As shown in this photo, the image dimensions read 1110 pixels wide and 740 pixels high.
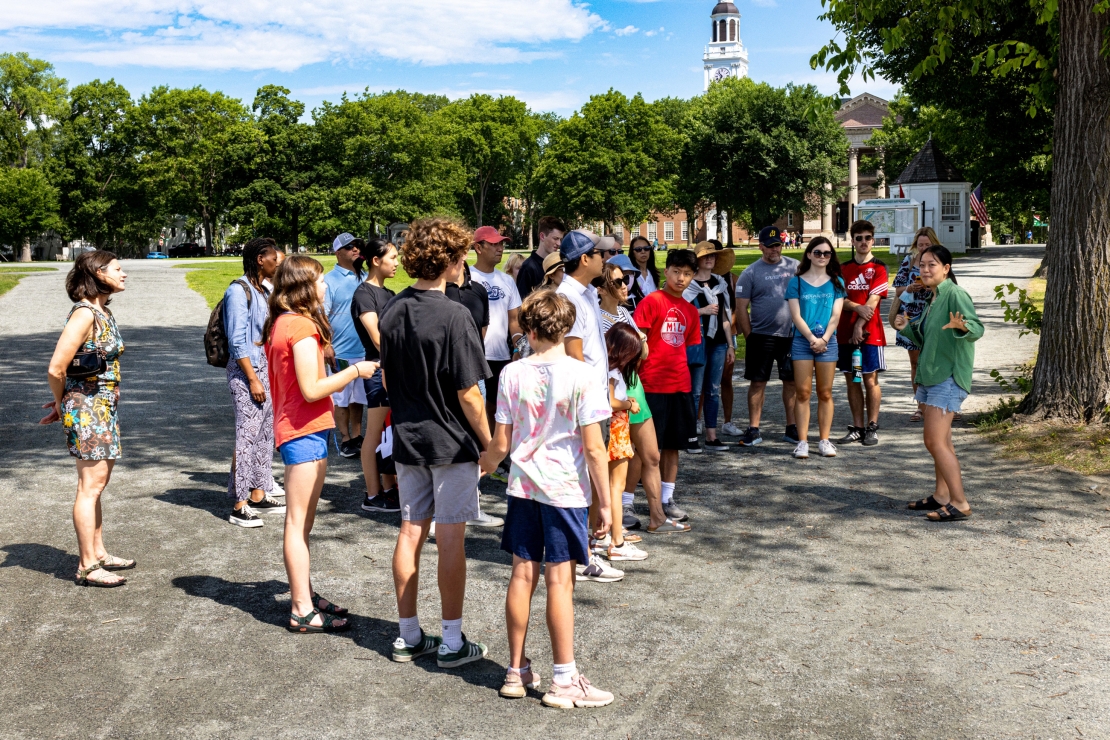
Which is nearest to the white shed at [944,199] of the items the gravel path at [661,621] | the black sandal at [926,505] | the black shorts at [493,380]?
the gravel path at [661,621]

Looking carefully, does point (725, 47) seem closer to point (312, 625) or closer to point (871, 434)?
point (871, 434)

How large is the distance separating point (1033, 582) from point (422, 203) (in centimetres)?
6812

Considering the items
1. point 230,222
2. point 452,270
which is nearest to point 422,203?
point 230,222

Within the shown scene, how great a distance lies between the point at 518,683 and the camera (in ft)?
13.6

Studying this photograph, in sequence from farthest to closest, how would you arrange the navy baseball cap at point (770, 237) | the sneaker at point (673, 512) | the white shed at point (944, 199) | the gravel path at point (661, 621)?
the white shed at point (944, 199), the navy baseball cap at point (770, 237), the sneaker at point (673, 512), the gravel path at point (661, 621)

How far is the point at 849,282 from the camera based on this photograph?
9.32 metres

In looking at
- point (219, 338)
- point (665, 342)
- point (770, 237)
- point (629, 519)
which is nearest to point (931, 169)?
point (770, 237)

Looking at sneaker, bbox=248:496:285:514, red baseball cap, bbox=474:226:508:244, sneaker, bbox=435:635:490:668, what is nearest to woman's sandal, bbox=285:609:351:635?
sneaker, bbox=435:635:490:668

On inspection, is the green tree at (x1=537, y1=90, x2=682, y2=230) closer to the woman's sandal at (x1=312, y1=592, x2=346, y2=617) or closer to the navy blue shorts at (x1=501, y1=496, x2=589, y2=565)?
the woman's sandal at (x1=312, y1=592, x2=346, y2=617)

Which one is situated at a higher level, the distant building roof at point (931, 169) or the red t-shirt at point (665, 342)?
the distant building roof at point (931, 169)

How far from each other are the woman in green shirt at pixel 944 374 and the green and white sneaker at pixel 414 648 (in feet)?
12.5

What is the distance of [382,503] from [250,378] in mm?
1285

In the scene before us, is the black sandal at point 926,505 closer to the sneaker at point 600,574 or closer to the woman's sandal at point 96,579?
Result: the sneaker at point 600,574

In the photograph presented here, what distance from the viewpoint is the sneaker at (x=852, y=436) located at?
9.22 metres
